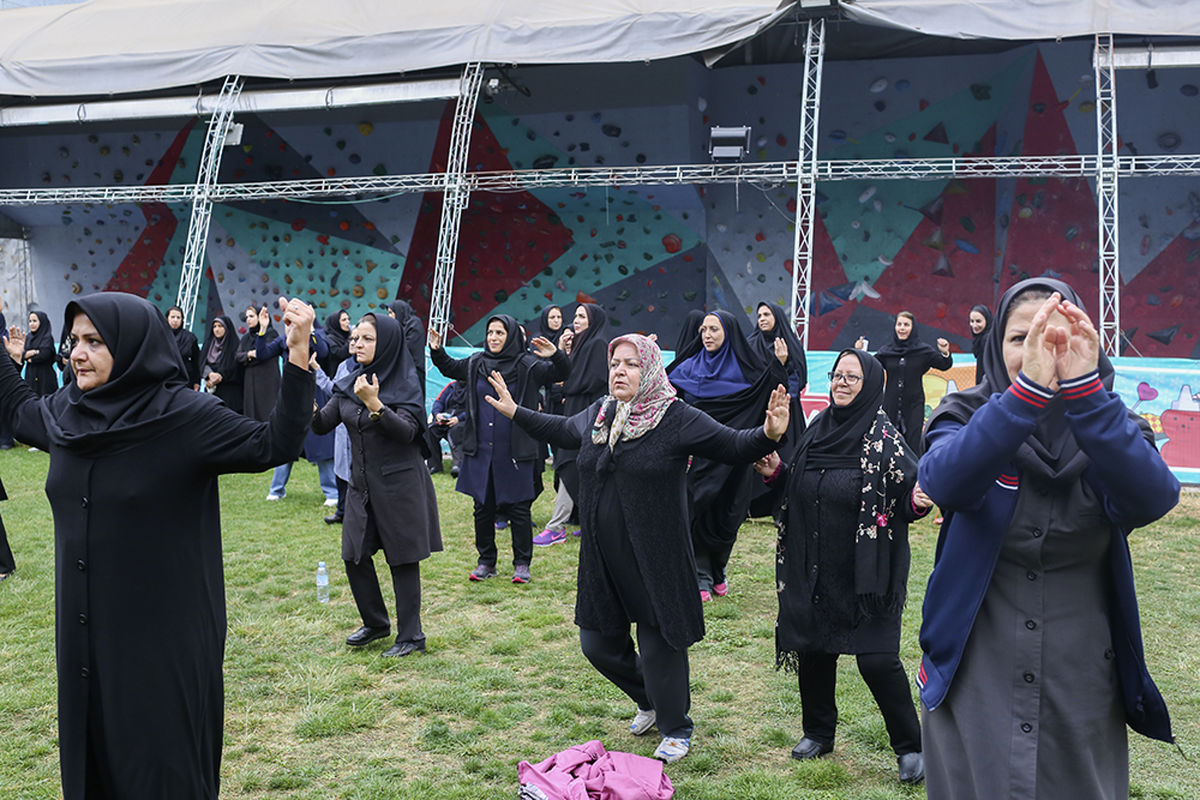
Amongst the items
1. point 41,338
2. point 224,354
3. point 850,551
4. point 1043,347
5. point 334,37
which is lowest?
point 850,551

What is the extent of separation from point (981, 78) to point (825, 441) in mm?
12557

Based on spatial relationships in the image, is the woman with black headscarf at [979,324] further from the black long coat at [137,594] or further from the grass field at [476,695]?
the black long coat at [137,594]

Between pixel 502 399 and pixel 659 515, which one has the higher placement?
pixel 502 399

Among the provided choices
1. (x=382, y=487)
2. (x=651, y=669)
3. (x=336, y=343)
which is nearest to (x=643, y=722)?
(x=651, y=669)

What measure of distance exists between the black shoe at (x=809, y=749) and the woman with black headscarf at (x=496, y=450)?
3.31m

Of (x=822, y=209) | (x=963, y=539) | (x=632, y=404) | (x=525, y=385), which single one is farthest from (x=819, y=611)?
(x=822, y=209)

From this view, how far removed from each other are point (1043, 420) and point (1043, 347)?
0.33 meters

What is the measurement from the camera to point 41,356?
14188 millimetres

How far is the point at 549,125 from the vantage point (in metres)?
16.1

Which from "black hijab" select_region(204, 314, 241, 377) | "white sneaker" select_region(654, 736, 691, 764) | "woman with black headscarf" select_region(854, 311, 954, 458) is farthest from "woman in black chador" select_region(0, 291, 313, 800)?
"black hijab" select_region(204, 314, 241, 377)

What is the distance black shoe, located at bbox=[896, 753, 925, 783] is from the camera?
432 cm

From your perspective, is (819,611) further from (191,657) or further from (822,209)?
(822,209)

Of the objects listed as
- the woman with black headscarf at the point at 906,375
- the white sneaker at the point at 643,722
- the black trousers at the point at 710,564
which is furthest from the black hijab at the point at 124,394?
the woman with black headscarf at the point at 906,375

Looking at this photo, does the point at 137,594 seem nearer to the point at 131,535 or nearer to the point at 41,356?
the point at 131,535
